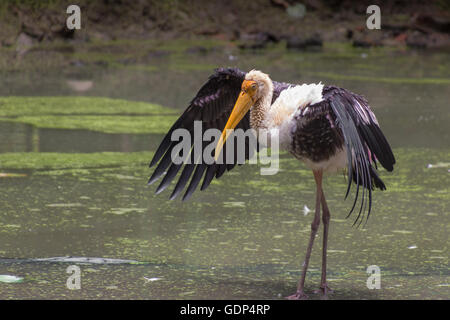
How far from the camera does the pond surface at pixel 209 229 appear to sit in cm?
460

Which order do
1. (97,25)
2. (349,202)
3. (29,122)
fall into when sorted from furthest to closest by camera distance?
(97,25), (29,122), (349,202)

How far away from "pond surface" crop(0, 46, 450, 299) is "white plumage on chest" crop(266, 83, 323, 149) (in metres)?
0.70

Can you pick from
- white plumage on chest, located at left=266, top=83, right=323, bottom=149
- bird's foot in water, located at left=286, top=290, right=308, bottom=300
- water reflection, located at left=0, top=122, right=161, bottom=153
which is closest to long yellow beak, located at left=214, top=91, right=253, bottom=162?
white plumage on chest, located at left=266, top=83, right=323, bottom=149

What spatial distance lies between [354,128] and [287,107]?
1.31 feet

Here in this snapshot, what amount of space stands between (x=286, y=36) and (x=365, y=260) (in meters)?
13.4

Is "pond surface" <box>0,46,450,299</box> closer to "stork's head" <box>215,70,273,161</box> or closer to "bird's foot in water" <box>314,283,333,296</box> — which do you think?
"bird's foot in water" <box>314,283,333,296</box>

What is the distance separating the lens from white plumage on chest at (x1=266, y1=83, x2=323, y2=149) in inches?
175

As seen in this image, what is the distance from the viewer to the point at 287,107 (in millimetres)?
4516

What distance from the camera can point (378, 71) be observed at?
13.8m

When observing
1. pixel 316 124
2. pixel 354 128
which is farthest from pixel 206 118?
pixel 354 128

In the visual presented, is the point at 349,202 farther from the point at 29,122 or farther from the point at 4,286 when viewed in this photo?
the point at 29,122

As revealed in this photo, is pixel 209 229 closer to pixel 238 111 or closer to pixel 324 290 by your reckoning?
pixel 238 111
